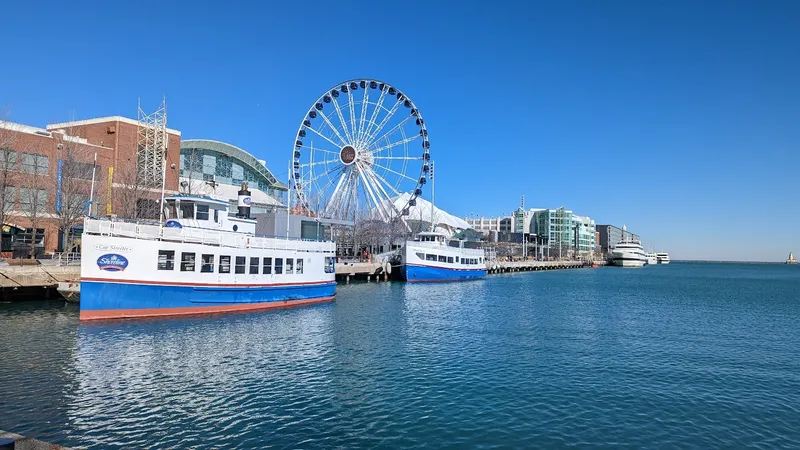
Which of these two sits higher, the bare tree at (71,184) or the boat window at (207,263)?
the bare tree at (71,184)

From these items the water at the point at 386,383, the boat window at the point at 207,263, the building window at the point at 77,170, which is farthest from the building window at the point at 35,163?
the boat window at the point at 207,263

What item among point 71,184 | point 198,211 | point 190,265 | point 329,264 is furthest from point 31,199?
point 329,264

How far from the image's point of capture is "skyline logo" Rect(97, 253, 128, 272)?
2709 cm

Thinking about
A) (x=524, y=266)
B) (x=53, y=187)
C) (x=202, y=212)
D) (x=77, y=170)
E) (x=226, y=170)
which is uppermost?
(x=226, y=170)

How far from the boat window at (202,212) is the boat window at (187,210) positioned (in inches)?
15.1

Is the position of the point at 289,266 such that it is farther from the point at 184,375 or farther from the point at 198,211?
the point at 184,375

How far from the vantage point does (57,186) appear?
53062mm

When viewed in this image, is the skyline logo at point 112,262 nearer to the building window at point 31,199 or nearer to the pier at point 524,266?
the building window at point 31,199

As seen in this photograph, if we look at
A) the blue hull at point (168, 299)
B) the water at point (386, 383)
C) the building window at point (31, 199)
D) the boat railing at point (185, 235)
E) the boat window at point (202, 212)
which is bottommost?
the water at point (386, 383)

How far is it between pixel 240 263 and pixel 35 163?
112ft

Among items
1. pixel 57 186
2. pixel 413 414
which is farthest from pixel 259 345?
pixel 57 186

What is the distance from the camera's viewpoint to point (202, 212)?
111ft

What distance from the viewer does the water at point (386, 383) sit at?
527 inches

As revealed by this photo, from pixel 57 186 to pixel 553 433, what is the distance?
58015mm
